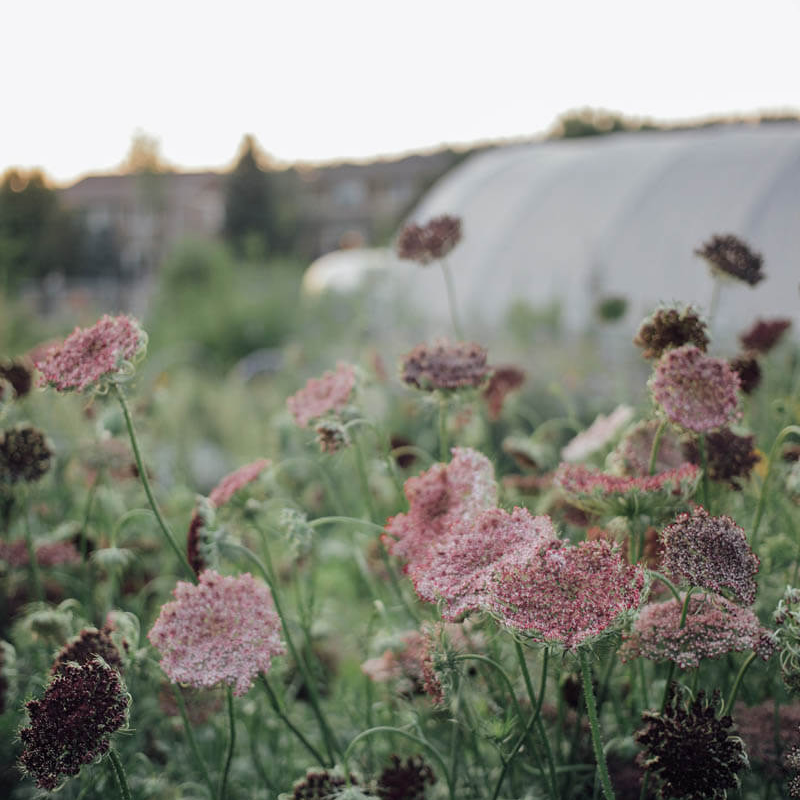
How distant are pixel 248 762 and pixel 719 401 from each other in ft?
4.87

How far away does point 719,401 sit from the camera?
1.12 meters

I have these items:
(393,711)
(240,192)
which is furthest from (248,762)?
(240,192)

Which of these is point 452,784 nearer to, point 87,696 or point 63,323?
point 87,696

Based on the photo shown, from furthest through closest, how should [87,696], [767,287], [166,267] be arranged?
[166,267] < [767,287] < [87,696]

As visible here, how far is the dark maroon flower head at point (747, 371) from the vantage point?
1.60 meters

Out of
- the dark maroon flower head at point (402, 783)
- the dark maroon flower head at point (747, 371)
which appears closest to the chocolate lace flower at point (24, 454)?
the dark maroon flower head at point (402, 783)

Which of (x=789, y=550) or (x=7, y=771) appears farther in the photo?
(x=7, y=771)

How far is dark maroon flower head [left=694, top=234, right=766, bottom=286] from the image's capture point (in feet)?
5.51

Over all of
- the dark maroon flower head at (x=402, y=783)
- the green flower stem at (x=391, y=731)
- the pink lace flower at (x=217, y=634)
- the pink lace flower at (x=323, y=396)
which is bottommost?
the dark maroon flower head at (x=402, y=783)

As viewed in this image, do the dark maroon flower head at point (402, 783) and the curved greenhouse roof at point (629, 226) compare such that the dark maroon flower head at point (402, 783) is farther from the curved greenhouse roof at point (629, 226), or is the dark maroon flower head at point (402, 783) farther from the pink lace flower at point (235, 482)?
the curved greenhouse roof at point (629, 226)

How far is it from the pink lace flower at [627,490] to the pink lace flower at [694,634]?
0.50 feet

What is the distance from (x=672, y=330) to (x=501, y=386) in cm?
91

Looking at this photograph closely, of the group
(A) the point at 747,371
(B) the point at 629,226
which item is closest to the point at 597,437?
(A) the point at 747,371

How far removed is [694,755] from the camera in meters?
0.98
